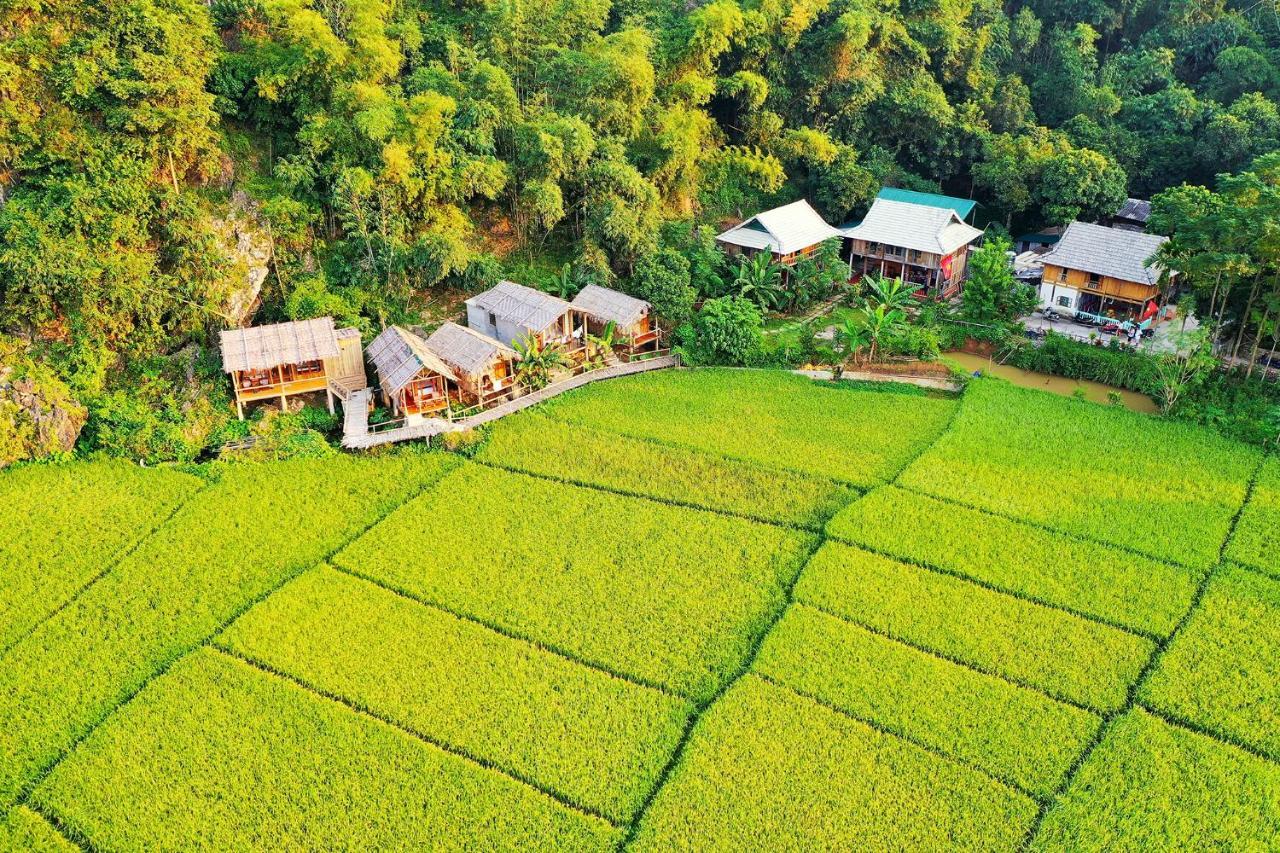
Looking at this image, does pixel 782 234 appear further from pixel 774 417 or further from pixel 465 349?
pixel 465 349

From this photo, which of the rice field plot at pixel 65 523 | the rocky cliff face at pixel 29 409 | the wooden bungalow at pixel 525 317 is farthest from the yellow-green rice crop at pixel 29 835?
the wooden bungalow at pixel 525 317

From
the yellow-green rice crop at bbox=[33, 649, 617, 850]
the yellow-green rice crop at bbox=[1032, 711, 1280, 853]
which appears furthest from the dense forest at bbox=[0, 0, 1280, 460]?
the yellow-green rice crop at bbox=[1032, 711, 1280, 853]

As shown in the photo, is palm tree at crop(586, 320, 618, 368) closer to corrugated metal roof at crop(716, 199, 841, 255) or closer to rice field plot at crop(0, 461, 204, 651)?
corrugated metal roof at crop(716, 199, 841, 255)

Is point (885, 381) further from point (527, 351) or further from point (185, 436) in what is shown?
point (185, 436)

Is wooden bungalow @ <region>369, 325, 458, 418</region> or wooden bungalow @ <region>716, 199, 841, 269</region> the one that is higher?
wooden bungalow @ <region>716, 199, 841, 269</region>

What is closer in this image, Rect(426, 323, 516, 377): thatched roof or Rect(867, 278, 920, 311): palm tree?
Rect(426, 323, 516, 377): thatched roof

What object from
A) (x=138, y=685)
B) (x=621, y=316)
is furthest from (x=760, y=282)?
(x=138, y=685)

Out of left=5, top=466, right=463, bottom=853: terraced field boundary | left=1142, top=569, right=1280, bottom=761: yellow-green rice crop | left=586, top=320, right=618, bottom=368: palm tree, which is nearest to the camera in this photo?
left=5, top=466, right=463, bottom=853: terraced field boundary

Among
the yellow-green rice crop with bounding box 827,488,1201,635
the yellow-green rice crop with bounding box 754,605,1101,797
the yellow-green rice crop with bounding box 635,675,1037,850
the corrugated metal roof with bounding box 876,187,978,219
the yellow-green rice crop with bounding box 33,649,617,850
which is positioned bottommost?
the yellow-green rice crop with bounding box 33,649,617,850
